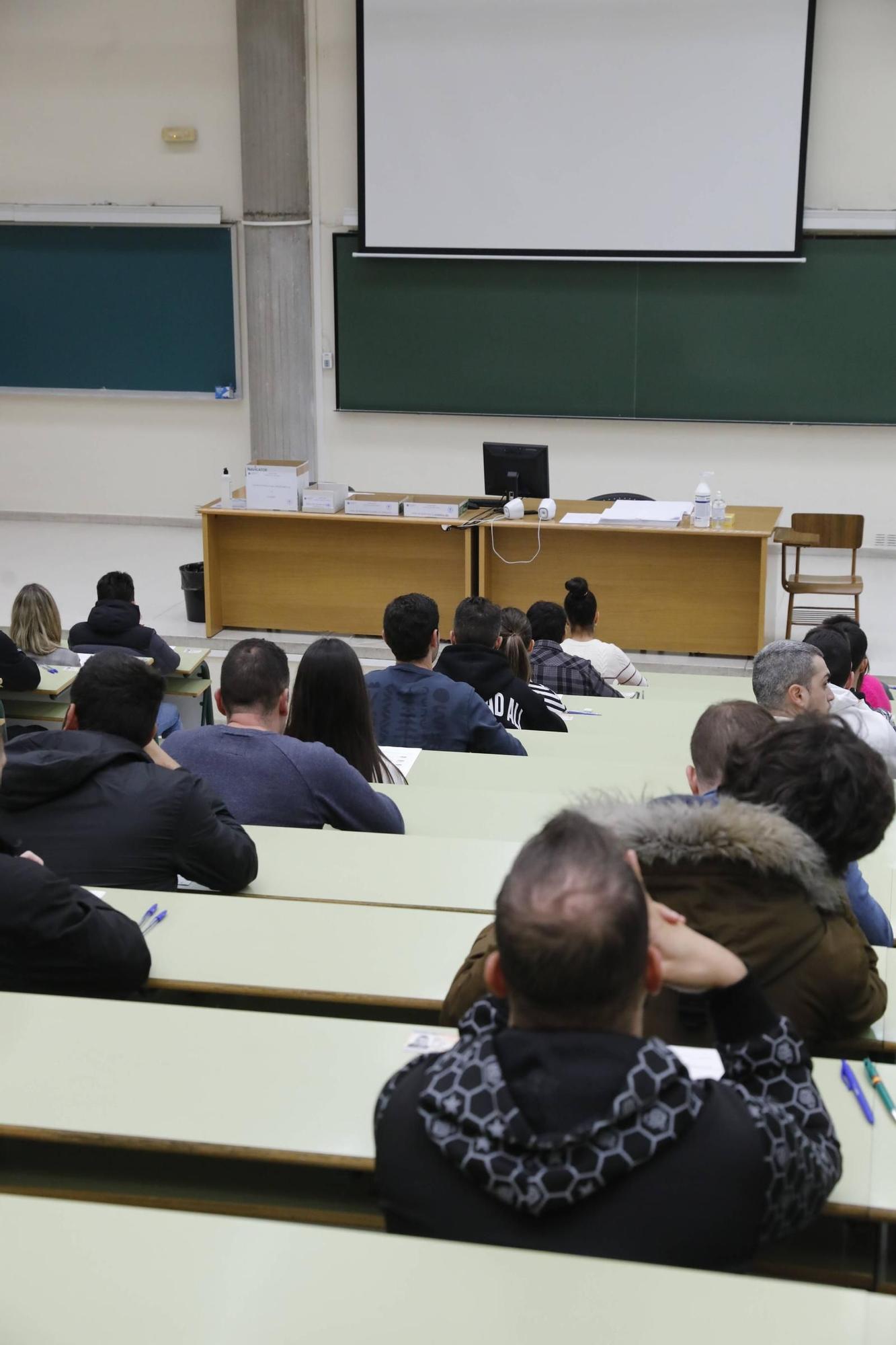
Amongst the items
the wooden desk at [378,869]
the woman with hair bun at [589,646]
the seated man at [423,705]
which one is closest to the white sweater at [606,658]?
the woman with hair bun at [589,646]

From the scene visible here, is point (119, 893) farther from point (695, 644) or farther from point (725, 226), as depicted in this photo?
point (725, 226)

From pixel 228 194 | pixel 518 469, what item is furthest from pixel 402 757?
pixel 228 194

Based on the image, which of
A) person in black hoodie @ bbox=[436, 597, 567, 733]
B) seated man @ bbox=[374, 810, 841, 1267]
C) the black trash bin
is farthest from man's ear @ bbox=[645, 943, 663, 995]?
the black trash bin

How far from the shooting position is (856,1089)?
192 centimetres

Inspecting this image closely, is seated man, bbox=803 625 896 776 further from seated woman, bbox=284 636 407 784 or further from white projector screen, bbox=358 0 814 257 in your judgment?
white projector screen, bbox=358 0 814 257

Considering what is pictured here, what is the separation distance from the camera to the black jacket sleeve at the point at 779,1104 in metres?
1.51

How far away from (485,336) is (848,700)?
602cm

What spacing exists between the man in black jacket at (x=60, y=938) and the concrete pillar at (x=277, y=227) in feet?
26.5

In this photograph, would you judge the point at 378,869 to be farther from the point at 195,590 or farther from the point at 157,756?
the point at 195,590

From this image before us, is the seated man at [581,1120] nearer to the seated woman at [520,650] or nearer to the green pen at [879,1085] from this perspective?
the green pen at [879,1085]

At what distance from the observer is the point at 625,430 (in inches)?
382

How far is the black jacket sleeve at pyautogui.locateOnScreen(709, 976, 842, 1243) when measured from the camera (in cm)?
151

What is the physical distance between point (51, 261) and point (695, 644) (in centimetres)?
591

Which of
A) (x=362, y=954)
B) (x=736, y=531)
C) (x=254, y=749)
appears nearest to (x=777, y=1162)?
(x=362, y=954)
